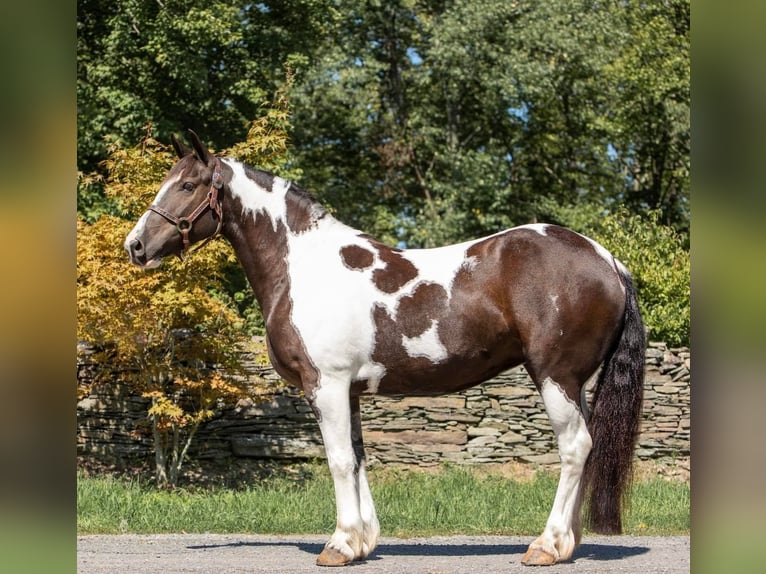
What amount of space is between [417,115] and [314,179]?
2.73 m

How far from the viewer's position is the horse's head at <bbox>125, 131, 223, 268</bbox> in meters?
5.62

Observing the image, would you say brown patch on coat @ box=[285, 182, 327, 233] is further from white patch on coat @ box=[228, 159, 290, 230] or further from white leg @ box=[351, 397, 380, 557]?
white leg @ box=[351, 397, 380, 557]

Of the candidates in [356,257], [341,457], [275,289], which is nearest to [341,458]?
[341,457]

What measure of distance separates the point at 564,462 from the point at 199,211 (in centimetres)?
267

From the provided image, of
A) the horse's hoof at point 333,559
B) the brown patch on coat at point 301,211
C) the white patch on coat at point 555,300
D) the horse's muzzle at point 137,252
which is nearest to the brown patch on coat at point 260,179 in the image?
the brown patch on coat at point 301,211

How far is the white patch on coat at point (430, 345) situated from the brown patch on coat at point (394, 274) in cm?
32

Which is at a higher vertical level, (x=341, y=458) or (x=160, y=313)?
(x=160, y=313)

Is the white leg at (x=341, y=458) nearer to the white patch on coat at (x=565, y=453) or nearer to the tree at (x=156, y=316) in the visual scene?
the white patch on coat at (x=565, y=453)

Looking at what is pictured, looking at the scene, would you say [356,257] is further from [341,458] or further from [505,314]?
[341,458]

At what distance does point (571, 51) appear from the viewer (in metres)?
18.4

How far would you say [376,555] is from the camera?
6008mm

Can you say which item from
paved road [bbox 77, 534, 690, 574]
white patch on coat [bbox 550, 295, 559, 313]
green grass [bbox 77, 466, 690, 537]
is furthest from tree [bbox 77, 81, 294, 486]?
white patch on coat [bbox 550, 295, 559, 313]

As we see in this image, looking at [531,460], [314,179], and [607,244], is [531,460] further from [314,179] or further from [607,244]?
[314,179]

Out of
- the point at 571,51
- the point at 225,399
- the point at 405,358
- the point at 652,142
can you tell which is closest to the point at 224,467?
the point at 225,399
